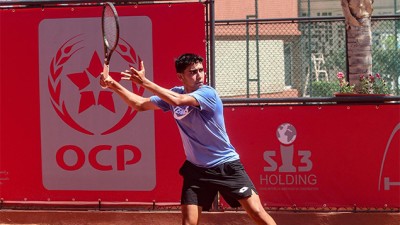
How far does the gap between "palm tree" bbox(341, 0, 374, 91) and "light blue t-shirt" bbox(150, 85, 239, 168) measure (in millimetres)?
4736

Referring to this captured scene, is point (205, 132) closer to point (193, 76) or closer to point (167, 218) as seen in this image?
point (193, 76)

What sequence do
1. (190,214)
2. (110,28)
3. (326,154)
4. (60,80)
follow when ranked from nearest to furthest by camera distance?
(190,214), (110,28), (326,154), (60,80)

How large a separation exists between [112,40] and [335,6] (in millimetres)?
16370

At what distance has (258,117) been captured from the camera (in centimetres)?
891

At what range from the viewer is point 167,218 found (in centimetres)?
903

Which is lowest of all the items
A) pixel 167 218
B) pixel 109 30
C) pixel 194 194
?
pixel 167 218

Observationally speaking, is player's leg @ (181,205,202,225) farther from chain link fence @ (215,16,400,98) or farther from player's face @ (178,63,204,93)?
chain link fence @ (215,16,400,98)

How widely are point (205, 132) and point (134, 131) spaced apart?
2682mm

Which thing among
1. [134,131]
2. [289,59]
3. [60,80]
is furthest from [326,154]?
[289,59]

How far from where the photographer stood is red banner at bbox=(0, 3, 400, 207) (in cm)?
882

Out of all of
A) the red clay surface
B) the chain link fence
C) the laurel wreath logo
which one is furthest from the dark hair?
the chain link fence

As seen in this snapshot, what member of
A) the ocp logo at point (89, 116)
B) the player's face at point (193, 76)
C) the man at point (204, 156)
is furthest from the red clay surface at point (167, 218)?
the player's face at point (193, 76)

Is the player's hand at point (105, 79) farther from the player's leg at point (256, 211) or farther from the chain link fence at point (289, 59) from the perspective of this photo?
the chain link fence at point (289, 59)

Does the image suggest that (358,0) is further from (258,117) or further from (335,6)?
(335,6)
